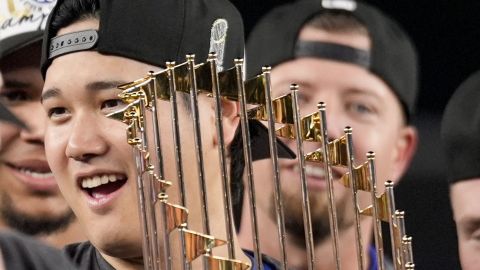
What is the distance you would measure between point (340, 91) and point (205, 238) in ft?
2.15

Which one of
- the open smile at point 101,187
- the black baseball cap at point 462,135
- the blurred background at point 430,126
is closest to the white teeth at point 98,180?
the open smile at point 101,187

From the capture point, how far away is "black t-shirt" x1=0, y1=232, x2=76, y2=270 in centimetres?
179

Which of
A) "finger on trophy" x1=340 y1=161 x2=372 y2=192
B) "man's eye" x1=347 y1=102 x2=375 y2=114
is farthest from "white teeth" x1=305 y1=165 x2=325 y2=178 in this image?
"finger on trophy" x1=340 y1=161 x2=372 y2=192

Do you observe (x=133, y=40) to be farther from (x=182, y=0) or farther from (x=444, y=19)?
(x=444, y=19)

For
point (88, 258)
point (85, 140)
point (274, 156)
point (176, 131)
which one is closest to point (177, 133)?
point (176, 131)

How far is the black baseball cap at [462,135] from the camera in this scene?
6.72 ft

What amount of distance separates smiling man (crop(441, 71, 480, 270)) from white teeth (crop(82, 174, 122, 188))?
0.58 meters

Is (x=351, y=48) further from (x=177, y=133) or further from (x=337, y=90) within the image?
(x=177, y=133)

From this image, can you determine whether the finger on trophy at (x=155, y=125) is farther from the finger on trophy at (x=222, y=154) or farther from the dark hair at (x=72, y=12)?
the dark hair at (x=72, y=12)

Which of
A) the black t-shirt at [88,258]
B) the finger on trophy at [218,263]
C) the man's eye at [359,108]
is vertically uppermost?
the man's eye at [359,108]

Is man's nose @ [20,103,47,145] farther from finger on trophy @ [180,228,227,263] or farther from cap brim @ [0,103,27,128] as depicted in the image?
finger on trophy @ [180,228,227,263]

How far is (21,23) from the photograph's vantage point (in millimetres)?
1926

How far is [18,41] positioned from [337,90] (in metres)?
0.48

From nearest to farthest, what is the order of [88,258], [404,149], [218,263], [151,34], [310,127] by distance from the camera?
[218,263]
[310,127]
[151,34]
[88,258]
[404,149]
